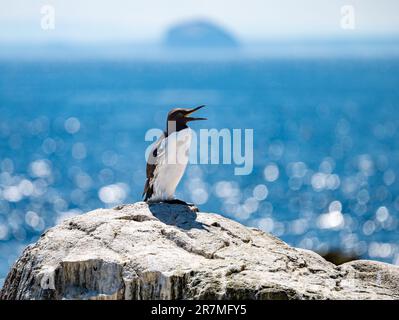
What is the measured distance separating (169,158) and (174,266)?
9.17 ft

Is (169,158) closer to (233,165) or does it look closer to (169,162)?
(169,162)

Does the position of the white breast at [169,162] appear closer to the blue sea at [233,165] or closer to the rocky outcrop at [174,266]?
the rocky outcrop at [174,266]

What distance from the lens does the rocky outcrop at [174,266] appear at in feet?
31.7

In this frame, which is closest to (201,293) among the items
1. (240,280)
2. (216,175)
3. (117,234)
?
(240,280)

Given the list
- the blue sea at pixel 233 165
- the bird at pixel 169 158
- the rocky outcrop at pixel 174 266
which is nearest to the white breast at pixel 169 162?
the bird at pixel 169 158

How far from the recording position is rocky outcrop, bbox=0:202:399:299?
9672 mm

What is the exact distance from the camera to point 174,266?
9797mm

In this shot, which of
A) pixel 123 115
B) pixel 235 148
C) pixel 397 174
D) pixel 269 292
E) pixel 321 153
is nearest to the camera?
pixel 269 292

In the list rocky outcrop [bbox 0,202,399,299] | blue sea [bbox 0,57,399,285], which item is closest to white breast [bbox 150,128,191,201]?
rocky outcrop [bbox 0,202,399,299]

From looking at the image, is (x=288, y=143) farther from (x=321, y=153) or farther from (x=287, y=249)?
(x=287, y=249)

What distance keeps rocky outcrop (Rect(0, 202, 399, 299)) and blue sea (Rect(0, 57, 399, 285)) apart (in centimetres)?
1213

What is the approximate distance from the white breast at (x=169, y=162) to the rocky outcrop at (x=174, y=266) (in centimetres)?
98

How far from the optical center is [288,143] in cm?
7344

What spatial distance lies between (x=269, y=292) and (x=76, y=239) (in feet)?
7.42
